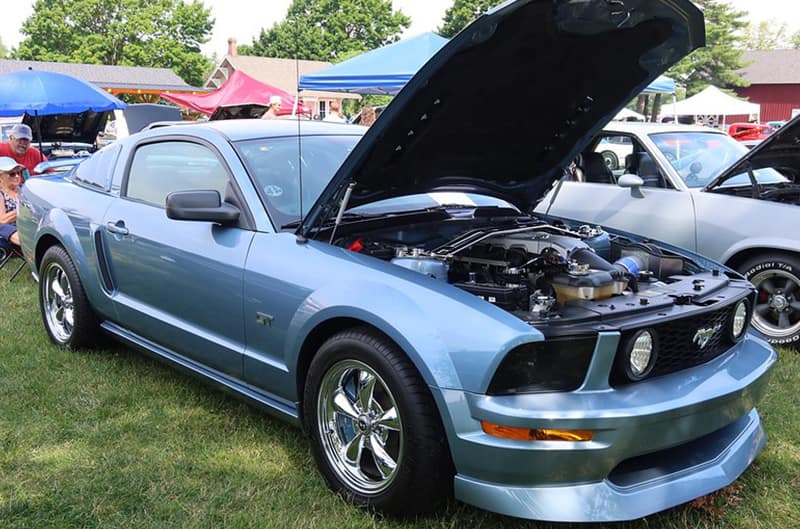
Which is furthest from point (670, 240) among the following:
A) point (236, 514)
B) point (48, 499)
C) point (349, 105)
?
point (349, 105)

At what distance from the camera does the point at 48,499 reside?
2.89m

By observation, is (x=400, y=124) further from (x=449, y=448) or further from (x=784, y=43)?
(x=784, y=43)

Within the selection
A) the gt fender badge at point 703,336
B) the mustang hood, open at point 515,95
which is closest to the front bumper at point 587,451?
the gt fender badge at point 703,336

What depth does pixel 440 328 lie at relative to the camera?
2.44 meters

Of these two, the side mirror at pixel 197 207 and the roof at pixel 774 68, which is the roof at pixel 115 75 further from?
the roof at pixel 774 68

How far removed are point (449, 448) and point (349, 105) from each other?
44253mm

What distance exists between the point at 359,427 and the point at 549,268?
1.04 metres

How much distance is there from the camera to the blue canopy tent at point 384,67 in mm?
10805

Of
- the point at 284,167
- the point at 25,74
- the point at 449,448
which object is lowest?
the point at 449,448

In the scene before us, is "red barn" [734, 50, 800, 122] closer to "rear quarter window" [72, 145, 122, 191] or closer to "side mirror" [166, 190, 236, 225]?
"rear quarter window" [72, 145, 122, 191]

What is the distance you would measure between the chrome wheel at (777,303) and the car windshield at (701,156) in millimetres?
872

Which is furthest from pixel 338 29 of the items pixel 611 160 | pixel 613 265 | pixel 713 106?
pixel 613 265

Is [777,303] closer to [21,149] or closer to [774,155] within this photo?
[774,155]

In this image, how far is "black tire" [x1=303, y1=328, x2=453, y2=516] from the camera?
246 cm
